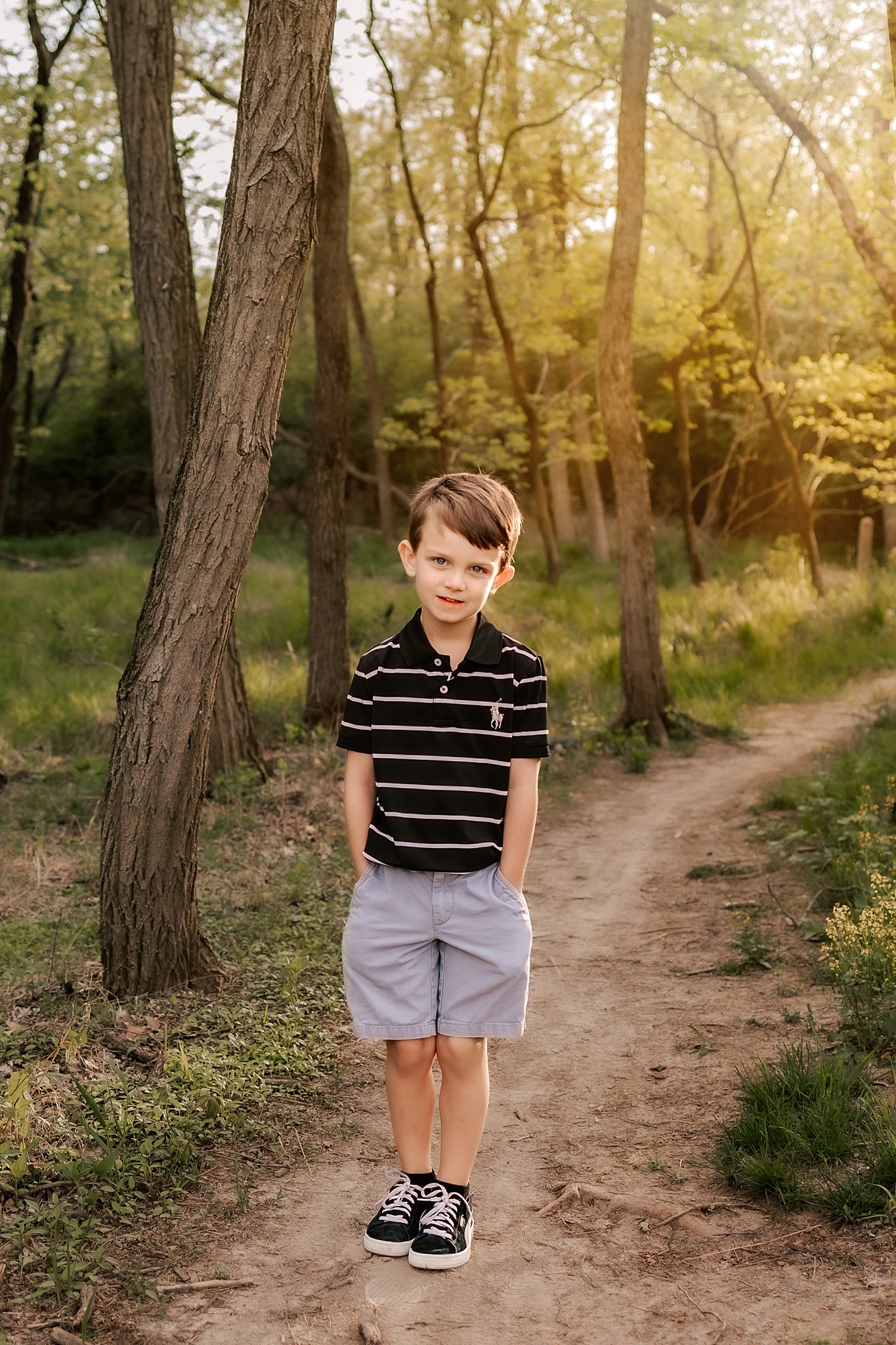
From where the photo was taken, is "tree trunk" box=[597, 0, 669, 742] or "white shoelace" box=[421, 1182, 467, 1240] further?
"tree trunk" box=[597, 0, 669, 742]

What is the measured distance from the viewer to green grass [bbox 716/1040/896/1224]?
9.47ft

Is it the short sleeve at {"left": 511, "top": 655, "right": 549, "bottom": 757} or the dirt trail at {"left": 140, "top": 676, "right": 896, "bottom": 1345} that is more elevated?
the short sleeve at {"left": 511, "top": 655, "right": 549, "bottom": 757}

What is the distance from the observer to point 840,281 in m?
21.0

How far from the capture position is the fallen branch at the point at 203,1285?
107 inches

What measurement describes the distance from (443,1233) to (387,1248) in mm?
181

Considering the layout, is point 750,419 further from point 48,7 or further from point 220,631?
point 220,631

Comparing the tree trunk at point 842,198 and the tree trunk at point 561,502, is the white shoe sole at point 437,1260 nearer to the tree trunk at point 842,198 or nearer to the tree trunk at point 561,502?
the tree trunk at point 842,198

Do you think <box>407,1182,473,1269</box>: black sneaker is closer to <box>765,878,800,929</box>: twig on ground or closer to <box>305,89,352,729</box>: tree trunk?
<box>765,878,800,929</box>: twig on ground

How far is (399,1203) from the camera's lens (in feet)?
9.57

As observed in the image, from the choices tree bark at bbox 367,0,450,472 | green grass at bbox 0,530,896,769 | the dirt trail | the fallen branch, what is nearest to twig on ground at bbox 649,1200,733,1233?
the dirt trail

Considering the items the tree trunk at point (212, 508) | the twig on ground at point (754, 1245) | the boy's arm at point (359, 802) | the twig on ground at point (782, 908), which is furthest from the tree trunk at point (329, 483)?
the twig on ground at point (754, 1245)

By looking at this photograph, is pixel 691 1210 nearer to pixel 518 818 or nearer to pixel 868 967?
pixel 518 818

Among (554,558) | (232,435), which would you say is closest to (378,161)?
(554,558)

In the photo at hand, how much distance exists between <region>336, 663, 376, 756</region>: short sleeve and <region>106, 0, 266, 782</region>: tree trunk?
13.4ft
